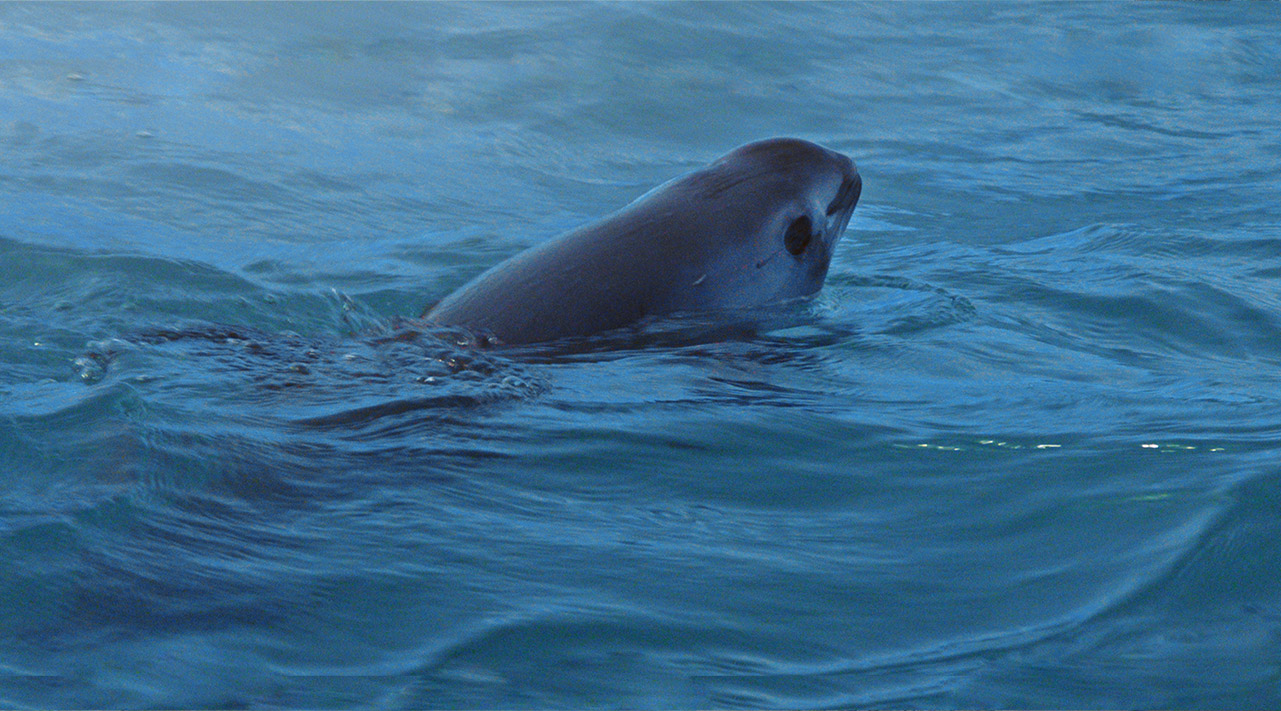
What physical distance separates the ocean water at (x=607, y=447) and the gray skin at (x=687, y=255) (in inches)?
6.4

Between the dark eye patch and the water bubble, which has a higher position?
the dark eye patch

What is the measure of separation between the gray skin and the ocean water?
16cm

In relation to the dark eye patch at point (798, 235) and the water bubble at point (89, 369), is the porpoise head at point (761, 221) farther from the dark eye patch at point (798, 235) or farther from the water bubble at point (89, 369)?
the water bubble at point (89, 369)

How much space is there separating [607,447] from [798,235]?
198cm

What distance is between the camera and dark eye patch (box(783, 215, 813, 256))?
6.08 meters

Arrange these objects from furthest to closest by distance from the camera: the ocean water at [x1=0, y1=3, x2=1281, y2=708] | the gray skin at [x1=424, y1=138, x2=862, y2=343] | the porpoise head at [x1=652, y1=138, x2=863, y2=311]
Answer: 1. the porpoise head at [x1=652, y1=138, x2=863, y2=311]
2. the gray skin at [x1=424, y1=138, x2=862, y2=343]
3. the ocean water at [x1=0, y1=3, x2=1281, y2=708]

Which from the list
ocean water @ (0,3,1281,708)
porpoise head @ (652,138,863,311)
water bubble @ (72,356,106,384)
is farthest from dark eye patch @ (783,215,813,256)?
water bubble @ (72,356,106,384)

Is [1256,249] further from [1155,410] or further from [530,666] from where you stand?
[530,666]

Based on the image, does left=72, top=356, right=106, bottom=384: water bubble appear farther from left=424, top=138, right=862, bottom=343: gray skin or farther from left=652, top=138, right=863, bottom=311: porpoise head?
left=652, top=138, right=863, bottom=311: porpoise head

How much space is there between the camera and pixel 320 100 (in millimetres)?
11008

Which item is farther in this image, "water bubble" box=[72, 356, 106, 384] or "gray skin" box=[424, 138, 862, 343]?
"gray skin" box=[424, 138, 862, 343]

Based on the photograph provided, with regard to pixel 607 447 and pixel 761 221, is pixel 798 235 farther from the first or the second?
pixel 607 447

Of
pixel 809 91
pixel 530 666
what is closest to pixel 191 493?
pixel 530 666

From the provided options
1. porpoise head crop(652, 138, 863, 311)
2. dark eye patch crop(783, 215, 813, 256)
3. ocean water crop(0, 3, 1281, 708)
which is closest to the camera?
ocean water crop(0, 3, 1281, 708)
